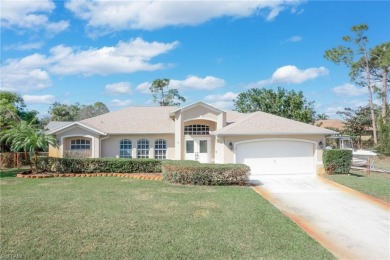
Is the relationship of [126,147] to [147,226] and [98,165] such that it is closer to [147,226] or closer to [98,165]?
[98,165]

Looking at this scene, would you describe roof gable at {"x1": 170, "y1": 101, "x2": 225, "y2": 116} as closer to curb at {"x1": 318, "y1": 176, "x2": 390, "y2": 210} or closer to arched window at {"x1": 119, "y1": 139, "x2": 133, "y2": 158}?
arched window at {"x1": 119, "y1": 139, "x2": 133, "y2": 158}

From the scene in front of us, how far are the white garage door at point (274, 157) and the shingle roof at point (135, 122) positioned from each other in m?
6.50

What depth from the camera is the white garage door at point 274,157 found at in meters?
20.7

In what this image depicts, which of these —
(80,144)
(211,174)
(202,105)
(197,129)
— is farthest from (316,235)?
(80,144)

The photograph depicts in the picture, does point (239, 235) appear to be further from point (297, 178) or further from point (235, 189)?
point (297, 178)

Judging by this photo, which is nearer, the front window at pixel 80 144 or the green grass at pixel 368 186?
the green grass at pixel 368 186

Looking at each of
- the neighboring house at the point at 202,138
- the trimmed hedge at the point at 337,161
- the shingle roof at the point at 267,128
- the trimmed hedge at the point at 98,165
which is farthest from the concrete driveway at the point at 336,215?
the trimmed hedge at the point at 98,165

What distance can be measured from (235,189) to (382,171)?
43.1 ft

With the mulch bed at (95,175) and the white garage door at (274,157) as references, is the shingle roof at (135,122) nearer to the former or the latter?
the mulch bed at (95,175)

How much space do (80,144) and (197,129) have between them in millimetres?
8700

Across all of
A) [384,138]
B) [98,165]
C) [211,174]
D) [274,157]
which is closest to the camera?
[211,174]

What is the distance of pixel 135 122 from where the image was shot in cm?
2655

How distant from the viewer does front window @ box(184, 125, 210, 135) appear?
25.0 meters

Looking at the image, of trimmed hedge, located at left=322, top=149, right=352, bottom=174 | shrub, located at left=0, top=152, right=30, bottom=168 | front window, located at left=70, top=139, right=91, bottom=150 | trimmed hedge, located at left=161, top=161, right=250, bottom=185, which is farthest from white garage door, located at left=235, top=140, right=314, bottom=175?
shrub, located at left=0, top=152, right=30, bottom=168
